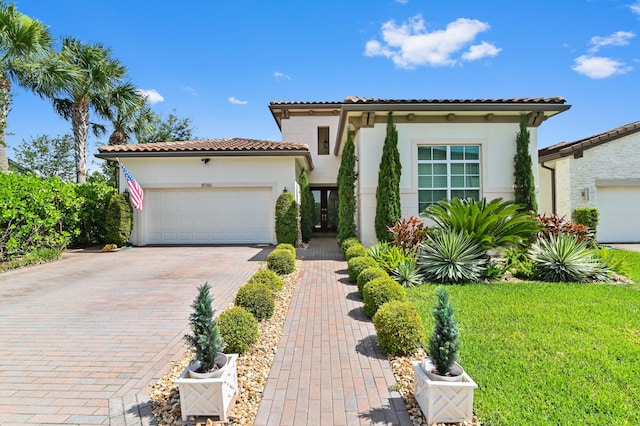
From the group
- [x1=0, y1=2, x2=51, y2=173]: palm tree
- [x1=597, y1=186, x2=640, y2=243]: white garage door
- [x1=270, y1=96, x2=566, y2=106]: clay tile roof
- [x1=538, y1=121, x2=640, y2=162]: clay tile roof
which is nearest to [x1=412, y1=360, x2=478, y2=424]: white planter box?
[x1=270, y1=96, x2=566, y2=106]: clay tile roof

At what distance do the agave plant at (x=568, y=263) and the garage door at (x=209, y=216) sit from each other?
10254 millimetres

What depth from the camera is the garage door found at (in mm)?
14977

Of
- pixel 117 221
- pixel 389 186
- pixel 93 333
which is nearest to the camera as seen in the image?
pixel 93 333

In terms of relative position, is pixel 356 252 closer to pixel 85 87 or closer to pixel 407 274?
pixel 407 274


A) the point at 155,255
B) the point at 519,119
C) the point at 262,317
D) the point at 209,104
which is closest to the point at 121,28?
the point at 155,255

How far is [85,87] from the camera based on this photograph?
703 inches

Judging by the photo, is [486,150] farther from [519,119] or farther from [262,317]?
[262,317]

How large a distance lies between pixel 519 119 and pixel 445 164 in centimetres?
287

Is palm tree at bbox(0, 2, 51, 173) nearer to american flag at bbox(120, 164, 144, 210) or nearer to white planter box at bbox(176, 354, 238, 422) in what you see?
american flag at bbox(120, 164, 144, 210)

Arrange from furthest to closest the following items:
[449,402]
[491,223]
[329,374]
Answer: [491,223] → [329,374] → [449,402]

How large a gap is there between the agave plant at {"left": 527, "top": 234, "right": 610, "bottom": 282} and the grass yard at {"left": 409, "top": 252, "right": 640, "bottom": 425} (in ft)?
2.87

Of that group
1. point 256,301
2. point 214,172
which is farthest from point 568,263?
point 214,172

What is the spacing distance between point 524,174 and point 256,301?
397 inches

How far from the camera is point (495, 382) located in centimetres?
340
